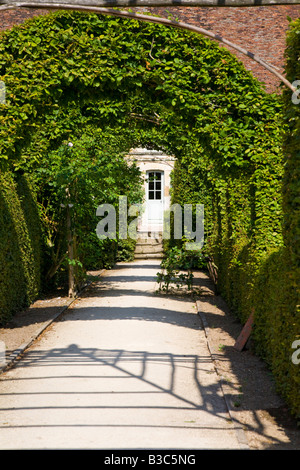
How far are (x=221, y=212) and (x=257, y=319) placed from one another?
19.0 feet

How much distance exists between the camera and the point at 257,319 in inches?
284

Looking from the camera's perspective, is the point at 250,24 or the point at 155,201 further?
the point at 155,201

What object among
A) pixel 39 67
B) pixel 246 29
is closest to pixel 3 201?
pixel 39 67

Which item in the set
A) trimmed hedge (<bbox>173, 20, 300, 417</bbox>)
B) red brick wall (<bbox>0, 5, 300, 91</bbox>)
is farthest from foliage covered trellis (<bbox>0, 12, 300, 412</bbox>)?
red brick wall (<bbox>0, 5, 300, 91</bbox>)

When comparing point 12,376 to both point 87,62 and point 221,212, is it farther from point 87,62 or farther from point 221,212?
point 221,212

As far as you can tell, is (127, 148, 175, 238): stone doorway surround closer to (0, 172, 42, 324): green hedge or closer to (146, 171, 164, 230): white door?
(146, 171, 164, 230): white door

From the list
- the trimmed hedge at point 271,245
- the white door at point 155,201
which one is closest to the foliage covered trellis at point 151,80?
the trimmed hedge at point 271,245

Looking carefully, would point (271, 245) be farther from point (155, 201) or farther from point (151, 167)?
point (151, 167)

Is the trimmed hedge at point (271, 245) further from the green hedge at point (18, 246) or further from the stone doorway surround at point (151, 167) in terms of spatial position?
the stone doorway surround at point (151, 167)

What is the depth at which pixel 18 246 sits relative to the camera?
1034 cm

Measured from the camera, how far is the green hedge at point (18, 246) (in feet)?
30.4

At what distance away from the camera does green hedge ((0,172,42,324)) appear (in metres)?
9.27

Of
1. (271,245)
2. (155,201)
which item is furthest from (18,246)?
(155,201)

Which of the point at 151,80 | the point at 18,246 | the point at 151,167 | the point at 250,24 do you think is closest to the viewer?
the point at 151,80
